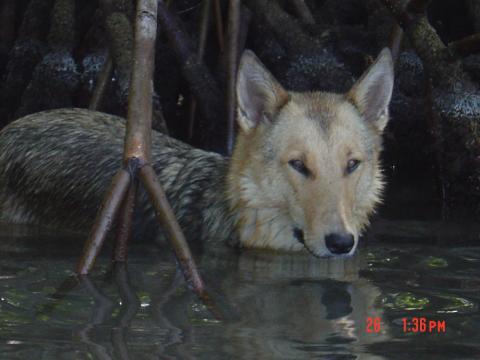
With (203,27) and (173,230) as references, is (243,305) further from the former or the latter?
(203,27)

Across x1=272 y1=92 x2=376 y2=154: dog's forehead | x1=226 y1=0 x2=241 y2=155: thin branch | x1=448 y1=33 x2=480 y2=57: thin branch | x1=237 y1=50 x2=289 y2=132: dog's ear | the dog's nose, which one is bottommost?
the dog's nose

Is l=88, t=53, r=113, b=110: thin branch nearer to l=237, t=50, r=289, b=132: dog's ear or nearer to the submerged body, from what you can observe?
the submerged body

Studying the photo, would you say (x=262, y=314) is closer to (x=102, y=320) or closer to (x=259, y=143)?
(x=102, y=320)

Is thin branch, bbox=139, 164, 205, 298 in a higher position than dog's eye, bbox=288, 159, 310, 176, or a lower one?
lower

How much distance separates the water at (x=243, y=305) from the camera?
495 centimetres

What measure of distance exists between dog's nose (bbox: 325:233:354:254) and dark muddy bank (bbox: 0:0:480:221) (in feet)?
8.36

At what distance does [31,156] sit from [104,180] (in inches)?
29.8

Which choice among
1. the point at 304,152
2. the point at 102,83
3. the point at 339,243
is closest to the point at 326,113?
the point at 304,152

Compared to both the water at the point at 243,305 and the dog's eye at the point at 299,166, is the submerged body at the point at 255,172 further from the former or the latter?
the water at the point at 243,305

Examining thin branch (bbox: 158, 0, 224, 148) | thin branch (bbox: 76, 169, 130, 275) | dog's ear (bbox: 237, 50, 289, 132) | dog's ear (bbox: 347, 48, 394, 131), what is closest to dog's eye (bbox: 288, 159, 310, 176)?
dog's ear (bbox: 237, 50, 289, 132)

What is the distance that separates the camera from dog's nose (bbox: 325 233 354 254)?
6.46 meters

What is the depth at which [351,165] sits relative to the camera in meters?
7.08

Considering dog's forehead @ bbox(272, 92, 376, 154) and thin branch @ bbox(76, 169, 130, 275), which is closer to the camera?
thin branch @ bbox(76, 169, 130, 275)
